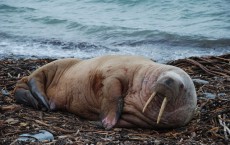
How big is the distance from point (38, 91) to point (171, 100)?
209cm

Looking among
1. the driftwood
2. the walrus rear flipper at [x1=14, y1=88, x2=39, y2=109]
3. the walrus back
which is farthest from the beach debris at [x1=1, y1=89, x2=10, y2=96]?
the walrus rear flipper at [x1=14, y1=88, x2=39, y2=109]

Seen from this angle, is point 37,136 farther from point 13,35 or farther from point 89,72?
point 13,35

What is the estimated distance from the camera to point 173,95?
469 cm

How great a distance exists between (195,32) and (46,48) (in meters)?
5.14

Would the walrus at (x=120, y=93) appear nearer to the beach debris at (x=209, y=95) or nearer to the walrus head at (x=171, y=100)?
the walrus head at (x=171, y=100)

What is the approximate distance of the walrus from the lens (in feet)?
15.9

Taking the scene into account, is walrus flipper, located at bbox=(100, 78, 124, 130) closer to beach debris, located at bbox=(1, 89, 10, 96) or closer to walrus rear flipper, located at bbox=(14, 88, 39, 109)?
walrus rear flipper, located at bbox=(14, 88, 39, 109)

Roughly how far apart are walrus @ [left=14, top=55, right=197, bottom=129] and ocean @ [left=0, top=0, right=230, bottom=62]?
18.0 feet

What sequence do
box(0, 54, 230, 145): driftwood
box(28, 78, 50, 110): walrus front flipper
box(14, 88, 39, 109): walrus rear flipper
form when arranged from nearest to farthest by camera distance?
box(0, 54, 230, 145): driftwood → box(14, 88, 39, 109): walrus rear flipper → box(28, 78, 50, 110): walrus front flipper

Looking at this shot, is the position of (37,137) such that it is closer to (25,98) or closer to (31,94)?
(25,98)

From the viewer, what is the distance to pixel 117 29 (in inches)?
661

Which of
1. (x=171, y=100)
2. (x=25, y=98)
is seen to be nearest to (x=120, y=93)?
(x=171, y=100)

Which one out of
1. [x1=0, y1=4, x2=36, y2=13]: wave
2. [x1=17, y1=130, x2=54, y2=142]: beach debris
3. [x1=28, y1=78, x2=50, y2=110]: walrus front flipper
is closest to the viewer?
[x1=17, y1=130, x2=54, y2=142]: beach debris

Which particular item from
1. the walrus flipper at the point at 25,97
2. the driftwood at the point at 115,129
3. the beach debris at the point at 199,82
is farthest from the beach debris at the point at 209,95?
the walrus flipper at the point at 25,97
